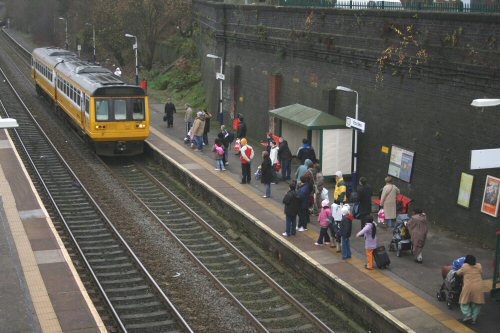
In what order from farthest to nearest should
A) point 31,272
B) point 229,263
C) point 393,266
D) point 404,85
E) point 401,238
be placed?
point 404,85, point 229,263, point 401,238, point 393,266, point 31,272

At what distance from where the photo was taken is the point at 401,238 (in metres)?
15.6

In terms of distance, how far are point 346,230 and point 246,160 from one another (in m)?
7.02

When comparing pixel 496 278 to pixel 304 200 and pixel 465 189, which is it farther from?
pixel 304 200

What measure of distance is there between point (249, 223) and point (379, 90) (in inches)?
208

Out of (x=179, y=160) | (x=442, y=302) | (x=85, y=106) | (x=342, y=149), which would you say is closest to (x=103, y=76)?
(x=85, y=106)

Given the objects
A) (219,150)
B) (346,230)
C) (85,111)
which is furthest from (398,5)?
(85,111)

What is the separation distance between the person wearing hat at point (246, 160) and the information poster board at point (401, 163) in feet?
13.3

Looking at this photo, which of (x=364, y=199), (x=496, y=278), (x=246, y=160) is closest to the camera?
(x=496, y=278)

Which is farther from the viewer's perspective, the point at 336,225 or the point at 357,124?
the point at 357,124

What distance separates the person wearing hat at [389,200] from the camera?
1691 centimetres

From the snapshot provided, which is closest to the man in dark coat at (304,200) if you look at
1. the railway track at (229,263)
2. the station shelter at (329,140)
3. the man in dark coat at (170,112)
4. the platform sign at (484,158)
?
the railway track at (229,263)

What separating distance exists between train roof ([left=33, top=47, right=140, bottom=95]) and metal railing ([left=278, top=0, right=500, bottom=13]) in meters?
6.83

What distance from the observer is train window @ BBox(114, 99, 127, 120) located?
25.5m

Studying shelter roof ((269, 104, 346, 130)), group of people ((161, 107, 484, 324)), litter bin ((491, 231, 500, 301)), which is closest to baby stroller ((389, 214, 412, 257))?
group of people ((161, 107, 484, 324))
